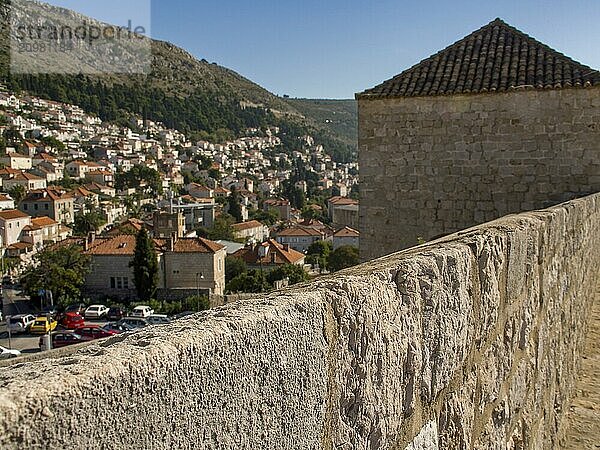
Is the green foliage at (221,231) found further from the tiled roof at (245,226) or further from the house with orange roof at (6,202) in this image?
the house with orange roof at (6,202)

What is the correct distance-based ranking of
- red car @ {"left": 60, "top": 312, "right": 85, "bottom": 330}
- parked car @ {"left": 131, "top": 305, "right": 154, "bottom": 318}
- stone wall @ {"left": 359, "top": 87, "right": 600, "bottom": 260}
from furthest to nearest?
1. parked car @ {"left": 131, "top": 305, "right": 154, "bottom": 318}
2. red car @ {"left": 60, "top": 312, "right": 85, "bottom": 330}
3. stone wall @ {"left": 359, "top": 87, "right": 600, "bottom": 260}

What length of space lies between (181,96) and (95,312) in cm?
9799

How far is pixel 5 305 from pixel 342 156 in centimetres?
11539

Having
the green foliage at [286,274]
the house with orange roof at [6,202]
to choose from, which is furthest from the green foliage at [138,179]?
the green foliage at [286,274]

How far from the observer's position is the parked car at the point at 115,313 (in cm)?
4164

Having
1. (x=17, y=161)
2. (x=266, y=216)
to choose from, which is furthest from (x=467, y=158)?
(x=17, y=161)

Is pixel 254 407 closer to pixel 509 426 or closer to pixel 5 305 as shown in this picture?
pixel 509 426

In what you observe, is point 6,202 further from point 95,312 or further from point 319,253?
point 319,253

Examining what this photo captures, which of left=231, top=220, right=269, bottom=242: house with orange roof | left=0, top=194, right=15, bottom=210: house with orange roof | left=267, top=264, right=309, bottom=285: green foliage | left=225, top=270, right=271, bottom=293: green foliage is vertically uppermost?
left=0, top=194, right=15, bottom=210: house with orange roof

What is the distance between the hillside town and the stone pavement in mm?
34128

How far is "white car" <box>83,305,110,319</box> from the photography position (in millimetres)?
42281

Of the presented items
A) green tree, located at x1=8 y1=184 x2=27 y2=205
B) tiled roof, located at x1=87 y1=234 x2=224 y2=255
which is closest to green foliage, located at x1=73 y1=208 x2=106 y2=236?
green tree, located at x1=8 y1=184 x2=27 y2=205

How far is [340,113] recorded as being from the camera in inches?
6609

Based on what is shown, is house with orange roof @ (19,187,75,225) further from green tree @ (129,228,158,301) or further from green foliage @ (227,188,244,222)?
green tree @ (129,228,158,301)
